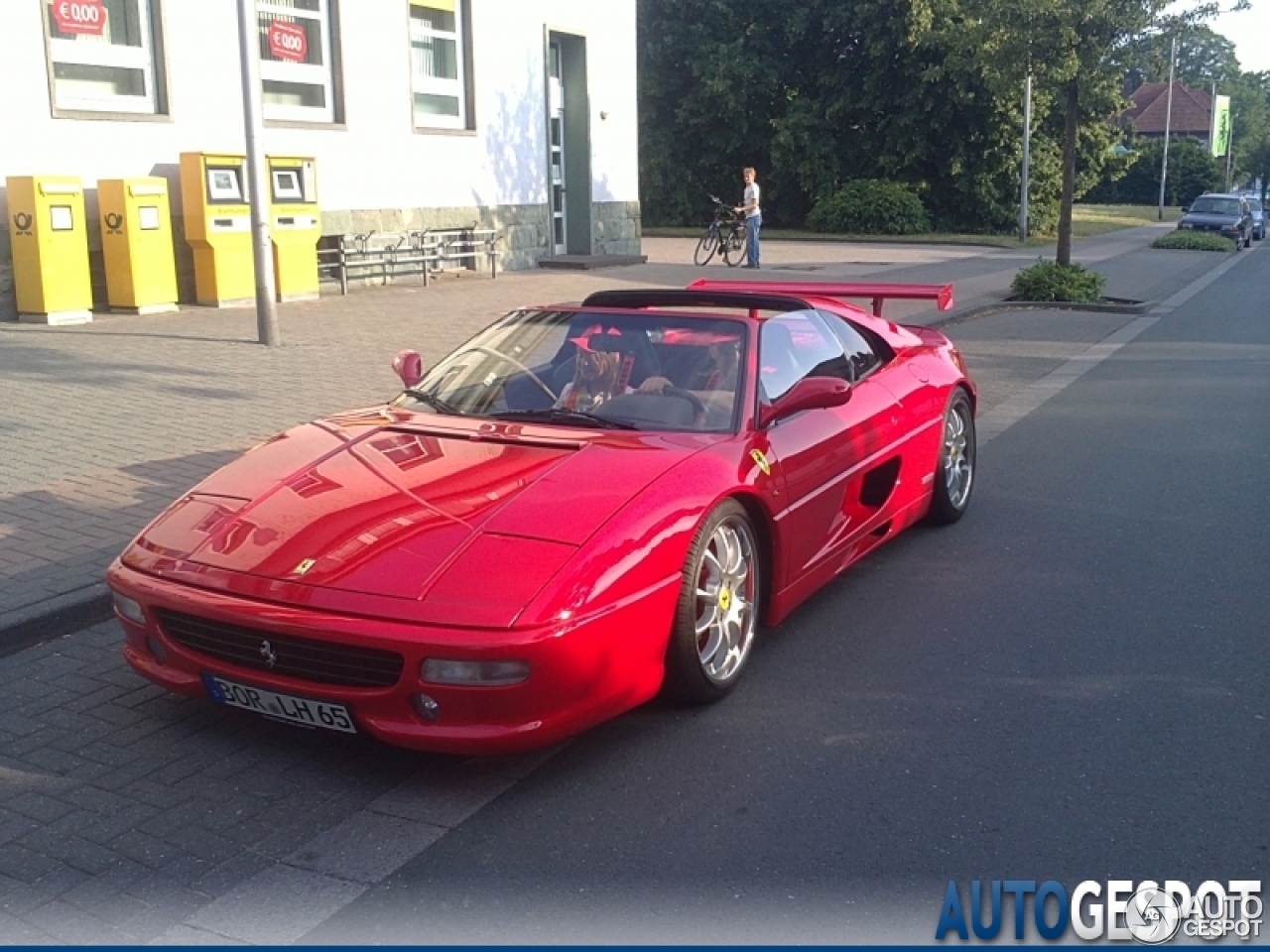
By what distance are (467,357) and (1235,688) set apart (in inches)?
129

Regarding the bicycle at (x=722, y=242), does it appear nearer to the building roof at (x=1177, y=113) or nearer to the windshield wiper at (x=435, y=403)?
the windshield wiper at (x=435, y=403)

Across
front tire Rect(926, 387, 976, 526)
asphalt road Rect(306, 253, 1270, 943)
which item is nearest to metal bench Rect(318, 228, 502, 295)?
front tire Rect(926, 387, 976, 526)

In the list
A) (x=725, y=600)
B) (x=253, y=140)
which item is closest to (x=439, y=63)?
(x=253, y=140)

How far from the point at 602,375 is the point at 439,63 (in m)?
17.3

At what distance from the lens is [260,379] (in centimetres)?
1088

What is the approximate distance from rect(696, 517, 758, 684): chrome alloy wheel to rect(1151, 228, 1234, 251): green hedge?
110ft

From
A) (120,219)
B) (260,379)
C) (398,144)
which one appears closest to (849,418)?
(260,379)

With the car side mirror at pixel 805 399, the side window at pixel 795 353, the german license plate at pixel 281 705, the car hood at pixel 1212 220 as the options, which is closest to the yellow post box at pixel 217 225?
the side window at pixel 795 353

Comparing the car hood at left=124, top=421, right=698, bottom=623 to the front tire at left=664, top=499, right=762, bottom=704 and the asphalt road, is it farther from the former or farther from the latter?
the asphalt road

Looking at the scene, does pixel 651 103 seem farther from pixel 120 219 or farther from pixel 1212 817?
pixel 1212 817

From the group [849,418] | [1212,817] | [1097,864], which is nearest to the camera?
[1097,864]

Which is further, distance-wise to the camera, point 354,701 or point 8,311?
point 8,311

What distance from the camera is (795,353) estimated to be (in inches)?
224

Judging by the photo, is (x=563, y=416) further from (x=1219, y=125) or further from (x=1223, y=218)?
(x=1219, y=125)
